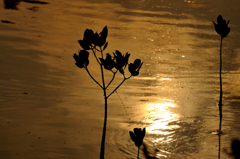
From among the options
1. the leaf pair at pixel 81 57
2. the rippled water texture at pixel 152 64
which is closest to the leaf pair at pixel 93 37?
the leaf pair at pixel 81 57

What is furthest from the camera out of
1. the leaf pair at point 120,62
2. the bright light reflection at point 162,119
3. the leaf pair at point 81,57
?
the bright light reflection at point 162,119

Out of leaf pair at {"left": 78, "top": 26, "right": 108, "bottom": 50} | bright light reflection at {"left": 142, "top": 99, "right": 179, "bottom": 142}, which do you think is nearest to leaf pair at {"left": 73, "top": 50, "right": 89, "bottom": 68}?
leaf pair at {"left": 78, "top": 26, "right": 108, "bottom": 50}

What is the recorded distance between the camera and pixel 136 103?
22.3 feet

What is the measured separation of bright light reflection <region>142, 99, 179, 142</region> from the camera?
19.4ft

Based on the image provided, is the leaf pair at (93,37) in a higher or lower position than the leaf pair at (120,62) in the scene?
higher

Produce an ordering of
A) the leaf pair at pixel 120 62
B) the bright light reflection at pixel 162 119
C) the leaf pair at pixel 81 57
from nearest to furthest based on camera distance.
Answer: the leaf pair at pixel 120 62
the leaf pair at pixel 81 57
the bright light reflection at pixel 162 119

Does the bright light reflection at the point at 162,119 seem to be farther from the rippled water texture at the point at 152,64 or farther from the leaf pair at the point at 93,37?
the leaf pair at the point at 93,37

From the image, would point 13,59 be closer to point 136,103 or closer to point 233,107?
point 136,103

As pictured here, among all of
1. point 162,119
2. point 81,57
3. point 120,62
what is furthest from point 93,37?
point 162,119

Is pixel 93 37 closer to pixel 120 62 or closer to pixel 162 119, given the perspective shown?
pixel 120 62

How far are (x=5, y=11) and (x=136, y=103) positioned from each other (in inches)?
222

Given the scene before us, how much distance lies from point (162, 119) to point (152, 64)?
92.5 inches

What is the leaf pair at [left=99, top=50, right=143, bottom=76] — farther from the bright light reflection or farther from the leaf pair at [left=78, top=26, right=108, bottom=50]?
the bright light reflection

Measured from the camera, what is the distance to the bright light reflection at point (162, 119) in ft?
19.4
